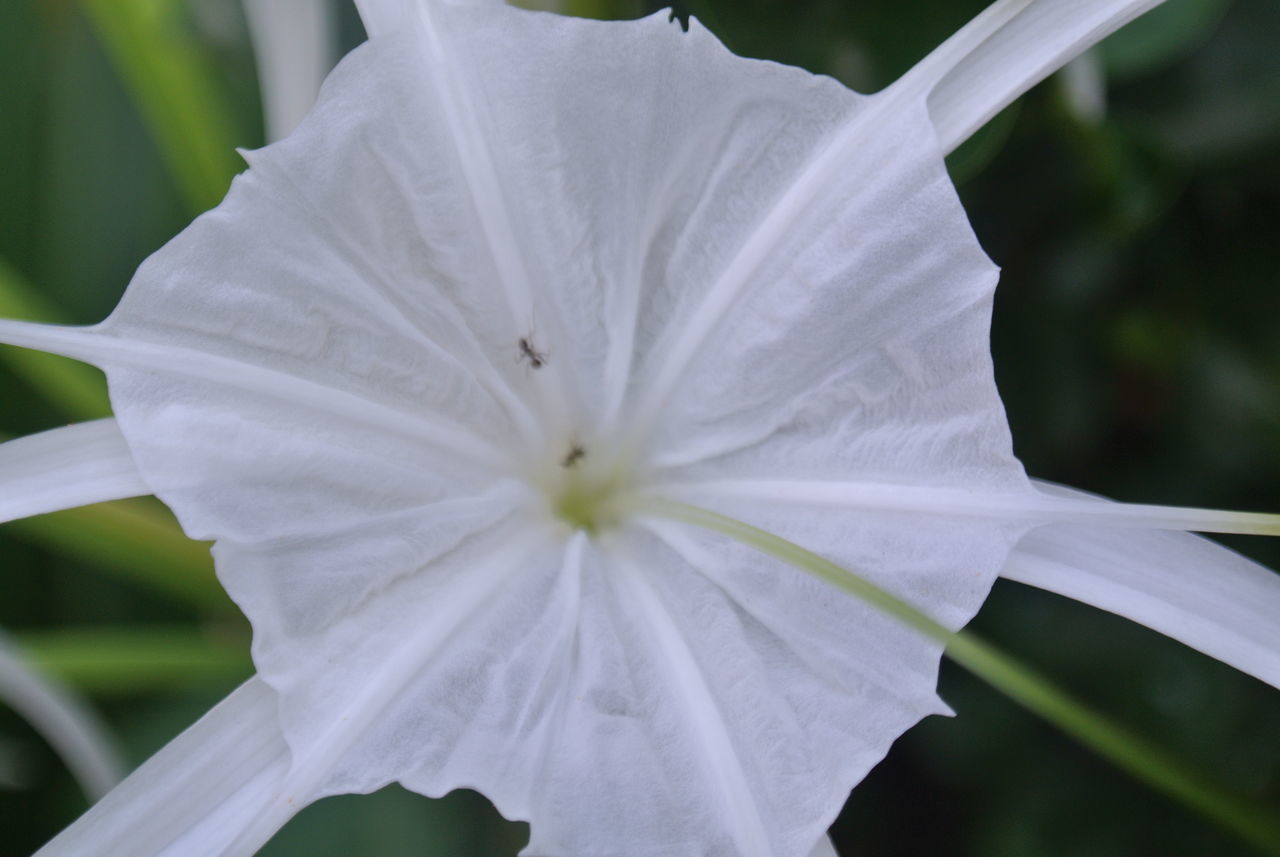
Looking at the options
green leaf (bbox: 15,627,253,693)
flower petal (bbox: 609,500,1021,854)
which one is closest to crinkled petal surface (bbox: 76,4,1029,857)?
flower petal (bbox: 609,500,1021,854)

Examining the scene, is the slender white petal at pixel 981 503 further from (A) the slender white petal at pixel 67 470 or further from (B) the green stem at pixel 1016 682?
(A) the slender white petal at pixel 67 470

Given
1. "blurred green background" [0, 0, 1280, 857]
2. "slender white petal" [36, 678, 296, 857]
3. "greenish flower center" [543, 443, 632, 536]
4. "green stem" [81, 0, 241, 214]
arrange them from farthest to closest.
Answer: "blurred green background" [0, 0, 1280, 857] → "green stem" [81, 0, 241, 214] → "greenish flower center" [543, 443, 632, 536] → "slender white petal" [36, 678, 296, 857]

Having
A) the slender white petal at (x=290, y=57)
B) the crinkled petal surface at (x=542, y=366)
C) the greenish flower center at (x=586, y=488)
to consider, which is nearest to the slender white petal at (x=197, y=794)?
the crinkled petal surface at (x=542, y=366)

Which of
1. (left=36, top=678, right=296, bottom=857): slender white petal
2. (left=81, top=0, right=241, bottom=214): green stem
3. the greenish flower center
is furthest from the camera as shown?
(left=81, top=0, right=241, bottom=214): green stem

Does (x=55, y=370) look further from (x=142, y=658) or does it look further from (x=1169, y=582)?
(x=1169, y=582)

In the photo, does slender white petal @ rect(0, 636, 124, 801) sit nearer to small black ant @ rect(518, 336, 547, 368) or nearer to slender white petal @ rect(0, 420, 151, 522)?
slender white petal @ rect(0, 420, 151, 522)

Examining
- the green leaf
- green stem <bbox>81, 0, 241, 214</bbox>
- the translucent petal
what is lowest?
the green leaf

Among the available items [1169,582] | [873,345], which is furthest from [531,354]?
[1169,582]

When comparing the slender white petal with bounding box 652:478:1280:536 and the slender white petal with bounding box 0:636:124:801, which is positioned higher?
the slender white petal with bounding box 652:478:1280:536
